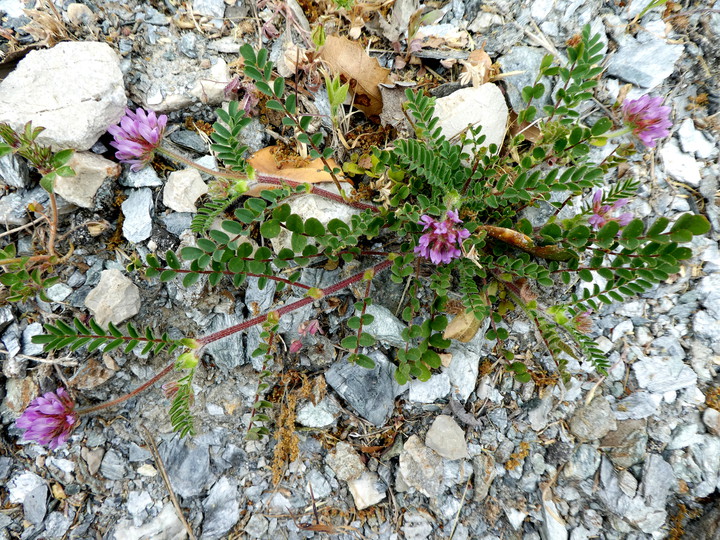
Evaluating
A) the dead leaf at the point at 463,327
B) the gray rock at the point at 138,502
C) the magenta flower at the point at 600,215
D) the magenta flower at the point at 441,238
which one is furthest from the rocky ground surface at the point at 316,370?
the magenta flower at the point at 441,238

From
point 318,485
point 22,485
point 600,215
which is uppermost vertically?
point 600,215

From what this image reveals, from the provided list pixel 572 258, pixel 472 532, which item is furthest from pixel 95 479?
pixel 572 258

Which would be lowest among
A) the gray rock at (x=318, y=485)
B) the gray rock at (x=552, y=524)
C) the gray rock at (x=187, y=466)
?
the gray rock at (x=187, y=466)

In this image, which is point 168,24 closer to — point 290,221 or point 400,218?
point 290,221

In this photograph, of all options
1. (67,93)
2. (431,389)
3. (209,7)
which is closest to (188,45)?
(209,7)

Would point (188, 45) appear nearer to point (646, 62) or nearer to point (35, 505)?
point (646, 62)

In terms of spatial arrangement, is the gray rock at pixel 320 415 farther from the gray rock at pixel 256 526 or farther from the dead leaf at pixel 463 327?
the dead leaf at pixel 463 327
